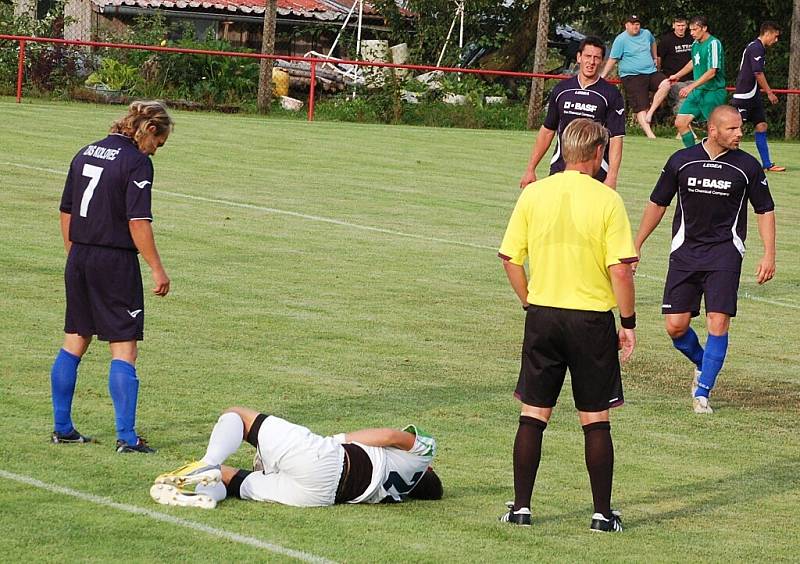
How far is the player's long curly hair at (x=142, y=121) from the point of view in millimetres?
7781

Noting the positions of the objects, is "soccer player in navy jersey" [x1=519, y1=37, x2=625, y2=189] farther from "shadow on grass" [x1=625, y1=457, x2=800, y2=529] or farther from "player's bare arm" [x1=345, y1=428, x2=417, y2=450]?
"player's bare arm" [x1=345, y1=428, x2=417, y2=450]

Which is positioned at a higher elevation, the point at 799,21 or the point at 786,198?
the point at 799,21

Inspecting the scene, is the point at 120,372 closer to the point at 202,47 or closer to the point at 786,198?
the point at 786,198

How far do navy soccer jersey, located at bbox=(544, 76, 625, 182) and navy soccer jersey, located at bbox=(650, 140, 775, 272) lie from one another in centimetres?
252

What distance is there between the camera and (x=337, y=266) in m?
15.4

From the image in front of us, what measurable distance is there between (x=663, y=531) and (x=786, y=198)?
53.1 feet

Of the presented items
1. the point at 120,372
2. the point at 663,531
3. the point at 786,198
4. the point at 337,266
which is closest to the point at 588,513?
the point at 663,531

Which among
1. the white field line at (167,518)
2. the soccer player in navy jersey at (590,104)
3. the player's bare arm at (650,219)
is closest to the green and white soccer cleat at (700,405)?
the player's bare arm at (650,219)

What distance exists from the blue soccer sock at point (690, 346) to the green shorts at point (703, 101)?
41.5 ft

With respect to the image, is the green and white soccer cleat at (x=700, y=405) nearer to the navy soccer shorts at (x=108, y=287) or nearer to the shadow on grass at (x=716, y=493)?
the shadow on grass at (x=716, y=493)

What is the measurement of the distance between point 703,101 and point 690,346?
12.9 meters

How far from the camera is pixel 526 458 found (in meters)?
7.09

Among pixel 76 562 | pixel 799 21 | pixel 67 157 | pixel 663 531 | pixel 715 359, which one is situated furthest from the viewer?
pixel 799 21

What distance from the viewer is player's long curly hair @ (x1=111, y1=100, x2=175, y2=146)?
306 inches
